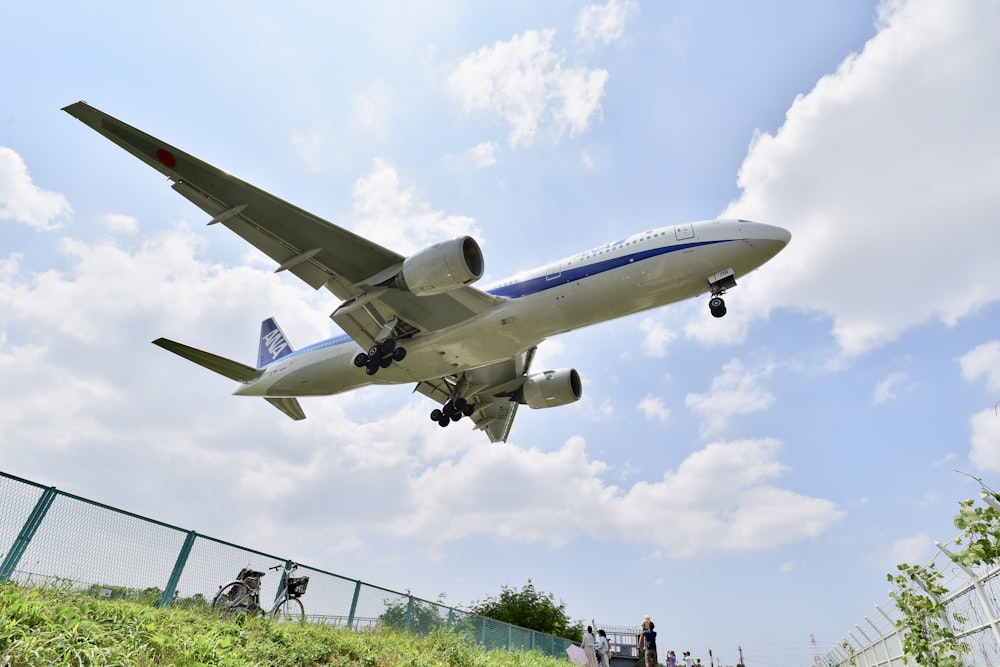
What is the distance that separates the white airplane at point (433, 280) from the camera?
47.0ft

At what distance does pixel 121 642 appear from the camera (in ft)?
19.5

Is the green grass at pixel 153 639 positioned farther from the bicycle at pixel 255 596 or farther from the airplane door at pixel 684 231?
the airplane door at pixel 684 231

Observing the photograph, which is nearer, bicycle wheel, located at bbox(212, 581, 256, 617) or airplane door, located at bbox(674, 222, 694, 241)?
bicycle wheel, located at bbox(212, 581, 256, 617)

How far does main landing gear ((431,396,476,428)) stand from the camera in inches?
880

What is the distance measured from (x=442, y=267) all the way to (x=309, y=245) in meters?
4.58

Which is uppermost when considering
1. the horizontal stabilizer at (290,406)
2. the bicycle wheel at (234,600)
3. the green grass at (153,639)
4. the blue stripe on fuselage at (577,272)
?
the blue stripe on fuselage at (577,272)

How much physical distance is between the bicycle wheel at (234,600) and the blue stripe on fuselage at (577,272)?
10.0 metres

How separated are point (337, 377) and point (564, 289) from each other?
30.1ft

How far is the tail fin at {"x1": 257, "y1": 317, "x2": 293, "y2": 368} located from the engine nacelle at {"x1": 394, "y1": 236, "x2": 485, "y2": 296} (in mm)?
13822

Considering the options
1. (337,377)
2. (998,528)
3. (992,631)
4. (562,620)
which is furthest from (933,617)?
(562,620)

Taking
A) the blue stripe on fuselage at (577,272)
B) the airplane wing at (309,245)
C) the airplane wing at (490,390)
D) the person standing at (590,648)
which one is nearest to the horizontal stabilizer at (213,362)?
the airplane wing at (309,245)

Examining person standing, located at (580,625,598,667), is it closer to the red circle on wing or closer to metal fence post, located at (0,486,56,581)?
metal fence post, located at (0,486,56,581)

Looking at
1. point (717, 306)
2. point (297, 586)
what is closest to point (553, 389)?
point (717, 306)

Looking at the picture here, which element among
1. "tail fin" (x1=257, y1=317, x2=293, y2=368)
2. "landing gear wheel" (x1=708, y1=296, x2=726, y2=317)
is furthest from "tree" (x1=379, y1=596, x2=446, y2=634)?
"tail fin" (x1=257, y1=317, x2=293, y2=368)
